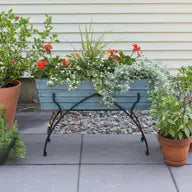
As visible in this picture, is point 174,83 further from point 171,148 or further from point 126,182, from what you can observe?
point 126,182

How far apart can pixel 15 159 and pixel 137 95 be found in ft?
4.18

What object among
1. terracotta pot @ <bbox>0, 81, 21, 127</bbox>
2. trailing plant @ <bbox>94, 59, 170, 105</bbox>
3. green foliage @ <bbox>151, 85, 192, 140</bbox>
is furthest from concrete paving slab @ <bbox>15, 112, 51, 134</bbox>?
green foliage @ <bbox>151, 85, 192, 140</bbox>

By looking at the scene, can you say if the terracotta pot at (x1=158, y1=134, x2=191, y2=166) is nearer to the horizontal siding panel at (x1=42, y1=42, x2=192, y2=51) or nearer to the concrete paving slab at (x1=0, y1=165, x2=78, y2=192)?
the concrete paving slab at (x1=0, y1=165, x2=78, y2=192)

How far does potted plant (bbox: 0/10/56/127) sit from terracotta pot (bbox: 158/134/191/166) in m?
1.57

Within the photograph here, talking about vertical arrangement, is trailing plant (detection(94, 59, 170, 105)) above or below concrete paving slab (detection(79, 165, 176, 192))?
above

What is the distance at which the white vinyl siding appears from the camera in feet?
14.2

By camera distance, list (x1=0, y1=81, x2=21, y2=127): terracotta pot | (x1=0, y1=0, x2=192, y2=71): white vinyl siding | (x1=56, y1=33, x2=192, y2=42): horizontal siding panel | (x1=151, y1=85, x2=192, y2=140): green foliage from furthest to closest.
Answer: (x1=56, y1=33, x2=192, y2=42): horizontal siding panel < (x1=0, y1=0, x2=192, y2=71): white vinyl siding < (x1=0, y1=81, x2=21, y2=127): terracotta pot < (x1=151, y1=85, x2=192, y2=140): green foliage

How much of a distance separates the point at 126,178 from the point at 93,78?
917 millimetres

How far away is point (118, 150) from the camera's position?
11.1 feet

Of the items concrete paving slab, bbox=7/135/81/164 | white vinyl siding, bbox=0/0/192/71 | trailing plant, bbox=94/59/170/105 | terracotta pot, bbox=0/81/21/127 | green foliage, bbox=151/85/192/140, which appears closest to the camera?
green foliage, bbox=151/85/192/140

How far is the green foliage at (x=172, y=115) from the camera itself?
295 centimetres

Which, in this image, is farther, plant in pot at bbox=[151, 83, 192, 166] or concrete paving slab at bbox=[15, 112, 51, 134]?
concrete paving slab at bbox=[15, 112, 51, 134]

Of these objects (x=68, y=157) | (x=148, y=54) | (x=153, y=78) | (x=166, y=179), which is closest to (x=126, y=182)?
(x=166, y=179)

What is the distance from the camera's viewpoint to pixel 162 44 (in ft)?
14.8
